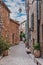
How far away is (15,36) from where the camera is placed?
45.9 m

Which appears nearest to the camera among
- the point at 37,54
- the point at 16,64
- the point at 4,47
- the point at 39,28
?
the point at 16,64

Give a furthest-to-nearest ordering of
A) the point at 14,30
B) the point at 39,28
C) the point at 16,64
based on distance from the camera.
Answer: the point at 14,30
the point at 39,28
the point at 16,64

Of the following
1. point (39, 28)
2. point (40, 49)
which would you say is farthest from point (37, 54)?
point (39, 28)

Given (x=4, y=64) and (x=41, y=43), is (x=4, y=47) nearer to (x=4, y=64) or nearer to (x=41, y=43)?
(x=41, y=43)

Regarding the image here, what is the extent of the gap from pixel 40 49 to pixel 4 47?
3.58 meters

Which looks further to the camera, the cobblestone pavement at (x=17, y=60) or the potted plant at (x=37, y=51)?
the potted plant at (x=37, y=51)

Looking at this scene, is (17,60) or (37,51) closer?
(17,60)

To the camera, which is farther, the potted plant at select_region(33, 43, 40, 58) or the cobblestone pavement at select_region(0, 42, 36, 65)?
the potted plant at select_region(33, 43, 40, 58)

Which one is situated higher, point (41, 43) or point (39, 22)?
point (39, 22)

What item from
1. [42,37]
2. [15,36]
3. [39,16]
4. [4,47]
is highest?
[39,16]

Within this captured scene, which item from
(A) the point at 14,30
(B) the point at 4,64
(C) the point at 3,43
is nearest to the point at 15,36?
(A) the point at 14,30

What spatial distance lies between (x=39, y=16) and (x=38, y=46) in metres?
2.35

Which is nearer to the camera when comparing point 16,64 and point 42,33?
point 16,64

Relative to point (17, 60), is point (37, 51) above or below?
above
